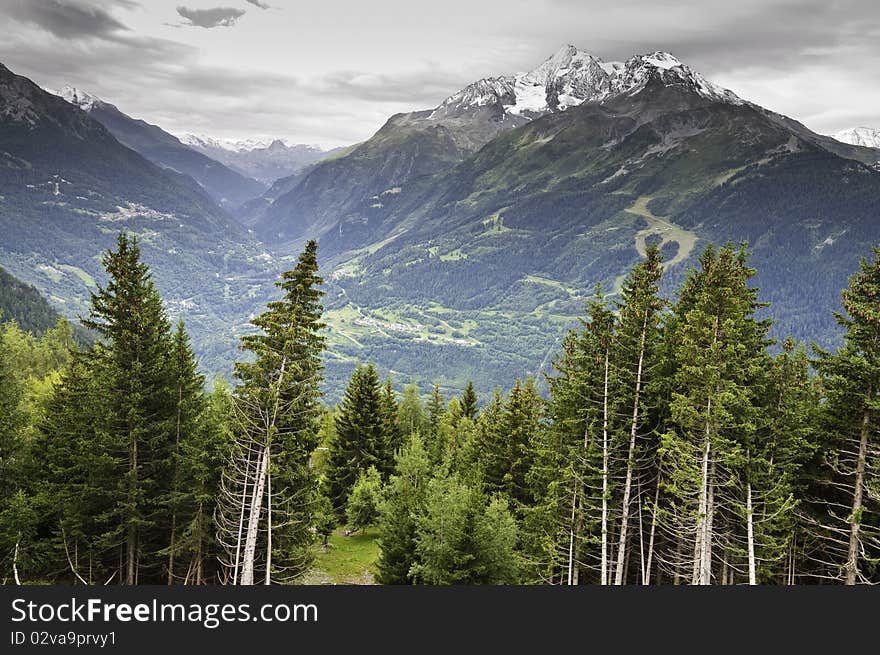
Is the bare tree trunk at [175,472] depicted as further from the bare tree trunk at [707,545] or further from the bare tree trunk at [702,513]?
the bare tree trunk at [707,545]

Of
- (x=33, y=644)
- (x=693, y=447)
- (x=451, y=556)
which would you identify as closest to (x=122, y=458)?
(x=451, y=556)

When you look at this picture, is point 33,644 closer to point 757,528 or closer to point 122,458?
point 122,458

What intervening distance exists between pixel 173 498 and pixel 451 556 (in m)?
12.8

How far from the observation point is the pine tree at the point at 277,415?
24031mm

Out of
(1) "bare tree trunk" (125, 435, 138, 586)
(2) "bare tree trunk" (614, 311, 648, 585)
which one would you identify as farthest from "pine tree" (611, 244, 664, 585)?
(1) "bare tree trunk" (125, 435, 138, 586)

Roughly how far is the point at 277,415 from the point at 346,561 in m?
26.4

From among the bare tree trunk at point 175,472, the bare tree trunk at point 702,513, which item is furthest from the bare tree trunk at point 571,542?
the bare tree trunk at point 175,472

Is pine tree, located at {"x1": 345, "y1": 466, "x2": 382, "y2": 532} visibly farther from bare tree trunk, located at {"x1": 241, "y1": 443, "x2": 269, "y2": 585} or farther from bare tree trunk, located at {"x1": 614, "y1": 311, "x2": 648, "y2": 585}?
bare tree trunk, located at {"x1": 614, "y1": 311, "x2": 648, "y2": 585}

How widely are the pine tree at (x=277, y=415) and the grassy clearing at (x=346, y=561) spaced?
1363 cm

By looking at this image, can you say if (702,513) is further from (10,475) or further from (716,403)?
(10,475)

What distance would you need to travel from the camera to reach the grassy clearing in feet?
138

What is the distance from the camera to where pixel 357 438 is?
5619cm

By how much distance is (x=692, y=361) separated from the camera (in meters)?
22.9

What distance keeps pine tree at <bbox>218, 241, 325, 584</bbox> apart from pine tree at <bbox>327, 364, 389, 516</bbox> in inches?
1106
